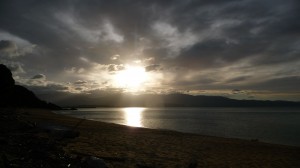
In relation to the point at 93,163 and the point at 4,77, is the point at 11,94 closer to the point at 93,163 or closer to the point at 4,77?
the point at 4,77

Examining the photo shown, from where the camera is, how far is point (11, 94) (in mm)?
109312

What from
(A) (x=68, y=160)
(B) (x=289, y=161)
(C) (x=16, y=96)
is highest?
(C) (x=16, y=96)

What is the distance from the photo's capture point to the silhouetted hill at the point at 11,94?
8094 centimetres

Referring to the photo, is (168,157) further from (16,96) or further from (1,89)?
(16,96)

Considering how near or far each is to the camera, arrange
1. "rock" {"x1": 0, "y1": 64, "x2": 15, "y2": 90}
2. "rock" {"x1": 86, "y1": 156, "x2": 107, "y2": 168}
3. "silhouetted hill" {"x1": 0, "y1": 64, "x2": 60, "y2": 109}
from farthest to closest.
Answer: "silhouetted hill" {"x1": 0, "y1": 64, "x2": 60, "y2": 109}, "rock" {"x1": 0, "y1": 64, "x2": 15, "y2": 90}, "rock" {"x1": 86, "y1": 156, "x2": 107, "y2": 168}

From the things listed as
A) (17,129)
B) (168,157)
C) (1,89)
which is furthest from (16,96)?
(168,157)

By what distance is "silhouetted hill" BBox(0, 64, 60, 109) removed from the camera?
266 ft

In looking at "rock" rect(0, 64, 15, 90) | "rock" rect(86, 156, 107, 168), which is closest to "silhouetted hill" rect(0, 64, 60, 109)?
"rock" rect(0, 64, 15, 90)

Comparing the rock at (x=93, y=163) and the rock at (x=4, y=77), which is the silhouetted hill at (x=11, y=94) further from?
the rock at (x=93, y=163)

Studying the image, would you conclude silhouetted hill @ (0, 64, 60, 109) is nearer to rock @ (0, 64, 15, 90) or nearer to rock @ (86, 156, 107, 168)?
rock @ (0, 64, 15, 90)

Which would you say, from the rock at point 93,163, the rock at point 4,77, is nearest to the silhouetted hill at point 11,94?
the rock at point 4,77

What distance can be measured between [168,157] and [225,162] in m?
3.90

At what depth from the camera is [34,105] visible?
130 meters

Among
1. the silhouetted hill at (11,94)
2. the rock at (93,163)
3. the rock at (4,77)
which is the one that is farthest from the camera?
the silhouetted hill at (11,94)
